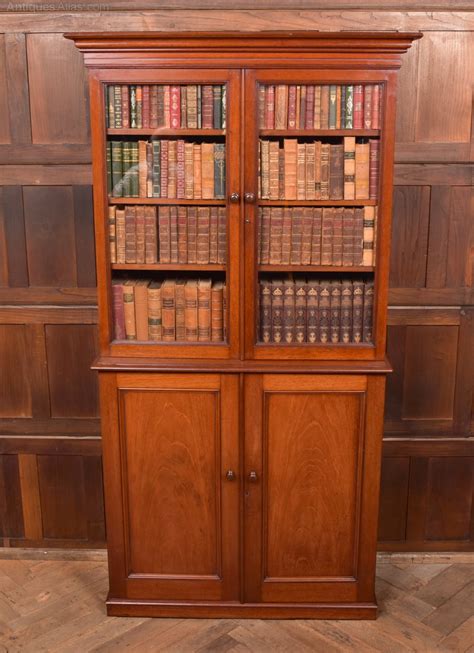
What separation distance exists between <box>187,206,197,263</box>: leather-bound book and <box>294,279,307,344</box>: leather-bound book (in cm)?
38

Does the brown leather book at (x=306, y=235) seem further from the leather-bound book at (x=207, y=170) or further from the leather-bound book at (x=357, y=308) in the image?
the leather-bound book at (x=207, y=170)

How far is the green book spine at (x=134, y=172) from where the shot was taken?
248cm

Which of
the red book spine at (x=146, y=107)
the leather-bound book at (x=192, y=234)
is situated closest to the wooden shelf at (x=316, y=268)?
the leather-bound book at (x=192, y=234)

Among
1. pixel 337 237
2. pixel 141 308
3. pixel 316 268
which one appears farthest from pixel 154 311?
pixel 337 237

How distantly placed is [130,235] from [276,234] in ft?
1.68

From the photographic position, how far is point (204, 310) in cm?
259

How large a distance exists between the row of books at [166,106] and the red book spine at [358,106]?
44cm

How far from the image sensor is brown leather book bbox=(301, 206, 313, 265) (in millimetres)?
2521

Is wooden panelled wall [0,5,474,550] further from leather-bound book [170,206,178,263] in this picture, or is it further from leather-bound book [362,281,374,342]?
leather-bound book [170,206,178,263]

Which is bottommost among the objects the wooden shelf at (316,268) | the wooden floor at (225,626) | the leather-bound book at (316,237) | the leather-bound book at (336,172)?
the wooden floor at (225,626)

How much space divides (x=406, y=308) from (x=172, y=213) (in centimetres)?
107

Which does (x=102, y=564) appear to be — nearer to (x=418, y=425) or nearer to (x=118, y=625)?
(x=118, y=625)

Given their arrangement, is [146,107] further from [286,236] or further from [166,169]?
[286,236]

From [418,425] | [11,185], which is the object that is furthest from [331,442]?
[11,185]
